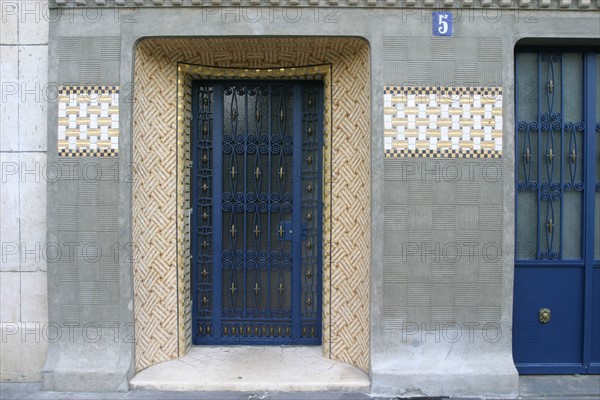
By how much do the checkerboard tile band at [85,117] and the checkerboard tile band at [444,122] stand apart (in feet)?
9.23

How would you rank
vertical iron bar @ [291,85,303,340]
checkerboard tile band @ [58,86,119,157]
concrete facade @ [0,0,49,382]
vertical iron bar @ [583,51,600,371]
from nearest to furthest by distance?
checkerboard tile band @ [58,86,119,157] → concrete facade @ [0,0,49,382] → vertical iron bar @ [583,51,600,371] → vertical iron bar @ [291,85,303,340]

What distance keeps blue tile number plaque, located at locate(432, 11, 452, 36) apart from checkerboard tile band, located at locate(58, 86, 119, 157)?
3.32 meters

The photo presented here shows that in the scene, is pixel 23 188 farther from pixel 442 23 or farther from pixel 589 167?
pixel 589 167

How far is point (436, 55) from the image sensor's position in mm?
5152

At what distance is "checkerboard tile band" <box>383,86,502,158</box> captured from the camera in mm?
5156

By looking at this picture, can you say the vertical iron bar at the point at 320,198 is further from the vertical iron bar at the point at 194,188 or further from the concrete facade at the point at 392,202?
the vertical iron bar at the point at 194,188

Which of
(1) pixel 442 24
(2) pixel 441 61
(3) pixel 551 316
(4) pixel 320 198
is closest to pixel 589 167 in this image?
(3) pixel 551 316

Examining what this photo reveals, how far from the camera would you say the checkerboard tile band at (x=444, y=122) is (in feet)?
16.9

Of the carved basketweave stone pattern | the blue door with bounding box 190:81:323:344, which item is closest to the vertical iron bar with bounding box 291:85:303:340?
the blue door with bounding box 190:81:323:344

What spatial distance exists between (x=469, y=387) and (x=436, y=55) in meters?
3.38

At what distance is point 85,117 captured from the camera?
17.0 feet

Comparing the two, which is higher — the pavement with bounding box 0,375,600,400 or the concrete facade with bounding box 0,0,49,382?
the concrete facade with bounding box 0,0,49,382

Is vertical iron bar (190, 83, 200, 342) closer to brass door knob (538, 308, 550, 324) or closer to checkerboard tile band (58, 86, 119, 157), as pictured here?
checkerboard tile band (58, 86, 119, 157)

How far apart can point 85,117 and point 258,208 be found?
211 cm
